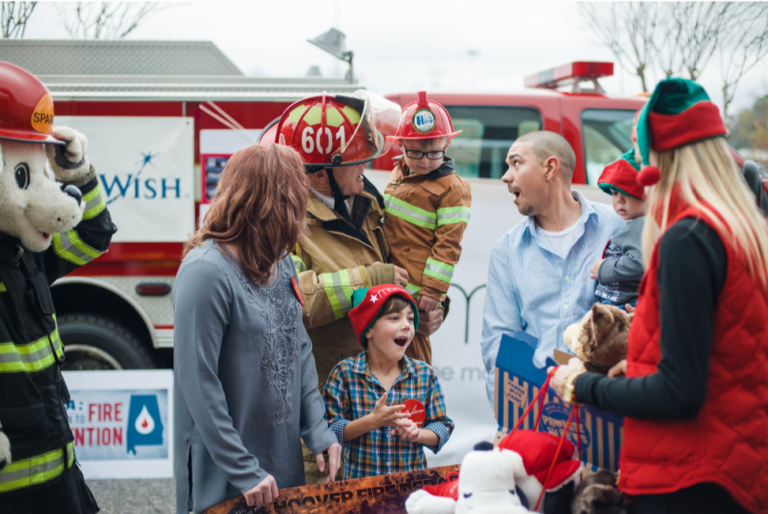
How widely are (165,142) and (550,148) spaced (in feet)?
9.54

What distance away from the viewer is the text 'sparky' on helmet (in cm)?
270

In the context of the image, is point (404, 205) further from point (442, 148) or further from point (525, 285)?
point (525, 285)

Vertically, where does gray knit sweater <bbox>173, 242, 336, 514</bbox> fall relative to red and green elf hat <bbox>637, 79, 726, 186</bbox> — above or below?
below

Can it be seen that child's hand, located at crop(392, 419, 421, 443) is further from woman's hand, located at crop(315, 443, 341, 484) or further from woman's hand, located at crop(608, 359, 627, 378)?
woman's hand, located at crop(608, 359, 627, 378)

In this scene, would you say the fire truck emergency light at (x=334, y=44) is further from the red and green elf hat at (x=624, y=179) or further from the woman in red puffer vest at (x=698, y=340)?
the woman in red puffer vest at (x=698, y=340)

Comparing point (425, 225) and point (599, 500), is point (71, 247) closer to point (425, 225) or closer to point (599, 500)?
point (425, 225)

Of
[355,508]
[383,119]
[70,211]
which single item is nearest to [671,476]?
[355,508]

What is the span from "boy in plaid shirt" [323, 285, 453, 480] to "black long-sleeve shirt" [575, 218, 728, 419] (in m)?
1.25

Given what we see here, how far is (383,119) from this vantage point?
328cm

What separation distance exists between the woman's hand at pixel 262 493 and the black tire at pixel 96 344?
9.94ft

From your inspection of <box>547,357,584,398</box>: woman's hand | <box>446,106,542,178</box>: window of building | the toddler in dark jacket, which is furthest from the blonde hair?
<box>446,106,542,178</box>: window of building

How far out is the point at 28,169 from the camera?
2113 mm

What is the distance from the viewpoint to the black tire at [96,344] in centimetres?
448

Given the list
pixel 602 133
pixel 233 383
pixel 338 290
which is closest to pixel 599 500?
pixel 233 383
